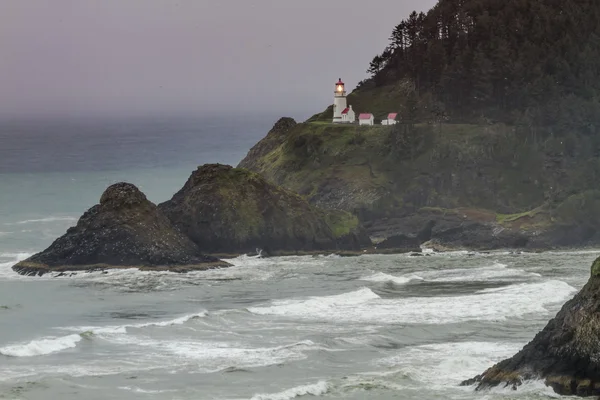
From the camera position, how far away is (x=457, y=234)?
95.9m

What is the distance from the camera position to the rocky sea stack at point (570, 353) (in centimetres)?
4409

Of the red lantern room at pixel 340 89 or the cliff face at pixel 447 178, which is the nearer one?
the cliff face at pixel 447 178

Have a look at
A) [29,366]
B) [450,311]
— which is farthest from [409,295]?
[29,366]

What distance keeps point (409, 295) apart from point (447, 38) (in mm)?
62008

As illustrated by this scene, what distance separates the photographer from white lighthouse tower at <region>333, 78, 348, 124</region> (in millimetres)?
124312

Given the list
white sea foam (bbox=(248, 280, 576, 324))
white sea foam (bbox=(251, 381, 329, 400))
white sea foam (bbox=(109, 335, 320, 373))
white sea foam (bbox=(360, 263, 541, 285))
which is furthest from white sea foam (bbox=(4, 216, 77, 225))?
white sea foam (bbox=(251, 381, 329, 400))

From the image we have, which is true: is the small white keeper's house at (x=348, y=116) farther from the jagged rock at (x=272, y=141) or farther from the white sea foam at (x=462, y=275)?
the white sea foam at (x=462, y=275)

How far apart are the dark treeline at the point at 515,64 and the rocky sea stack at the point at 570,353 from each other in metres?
68.4

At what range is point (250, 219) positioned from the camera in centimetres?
9288

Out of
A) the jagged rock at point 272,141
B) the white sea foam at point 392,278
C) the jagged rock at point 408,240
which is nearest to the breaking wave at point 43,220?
the jagged rock at point 272,141

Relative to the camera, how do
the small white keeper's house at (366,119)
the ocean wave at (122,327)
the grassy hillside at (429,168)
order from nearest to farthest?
the ocean wave at (122,327)
the grassy hillside at (429,168)
the small white keeper's house at (366,119)

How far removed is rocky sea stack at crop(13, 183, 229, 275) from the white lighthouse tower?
38.7 metres

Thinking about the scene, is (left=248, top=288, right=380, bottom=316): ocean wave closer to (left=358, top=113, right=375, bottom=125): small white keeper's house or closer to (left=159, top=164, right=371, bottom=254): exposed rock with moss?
(left=159, top=164, right=371, bottom=254): exposed rock with moss

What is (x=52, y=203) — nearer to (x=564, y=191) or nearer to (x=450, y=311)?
(x=564, y=191)
